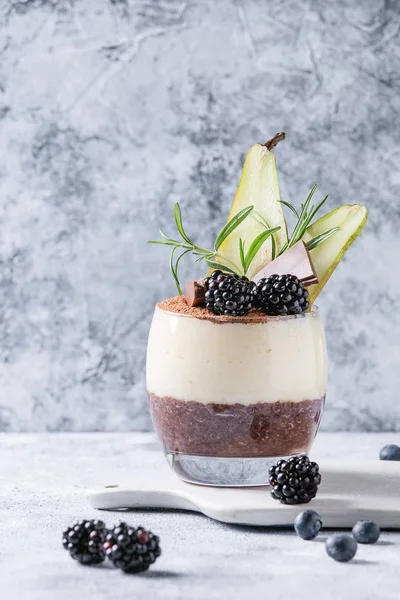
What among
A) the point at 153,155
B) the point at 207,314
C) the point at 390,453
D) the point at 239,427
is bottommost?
the point at 390,453

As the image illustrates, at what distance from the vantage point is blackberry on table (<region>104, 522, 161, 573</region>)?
1.09 meters

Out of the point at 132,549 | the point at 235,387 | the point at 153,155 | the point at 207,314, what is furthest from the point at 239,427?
the point at 153,155

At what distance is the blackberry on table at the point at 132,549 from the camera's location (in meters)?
1.09

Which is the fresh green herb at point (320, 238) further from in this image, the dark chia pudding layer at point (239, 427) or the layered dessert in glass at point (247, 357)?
the dark chia pudding layer at point (239, 427)

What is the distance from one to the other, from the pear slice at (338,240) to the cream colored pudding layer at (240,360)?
0.08m

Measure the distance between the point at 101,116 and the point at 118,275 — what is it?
1.08ft

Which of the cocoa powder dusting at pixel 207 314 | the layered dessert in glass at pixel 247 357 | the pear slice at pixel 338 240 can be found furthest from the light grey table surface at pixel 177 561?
the pear slice at pixel 338 240

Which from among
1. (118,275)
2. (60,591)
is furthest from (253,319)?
(118,275)

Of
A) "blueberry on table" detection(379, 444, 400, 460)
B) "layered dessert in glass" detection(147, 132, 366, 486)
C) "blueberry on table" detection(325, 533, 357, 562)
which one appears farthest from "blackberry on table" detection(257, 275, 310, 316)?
"blueberry on table" detection(379, 444, 400, 460)

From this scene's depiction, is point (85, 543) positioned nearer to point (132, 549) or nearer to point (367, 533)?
point (132, 549)

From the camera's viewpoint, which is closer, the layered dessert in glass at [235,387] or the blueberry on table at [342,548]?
the blueberry on table at [342,548]

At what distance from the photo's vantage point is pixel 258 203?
56.2 inches

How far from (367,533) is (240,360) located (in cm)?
29

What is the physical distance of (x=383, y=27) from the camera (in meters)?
1.91
